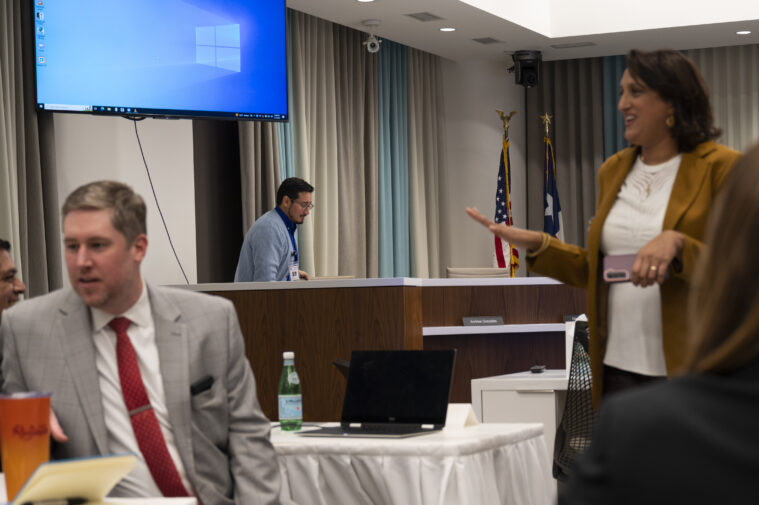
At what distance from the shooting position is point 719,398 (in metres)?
0.78

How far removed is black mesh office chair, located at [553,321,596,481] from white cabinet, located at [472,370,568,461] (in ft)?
2.28

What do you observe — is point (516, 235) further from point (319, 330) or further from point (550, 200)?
point (550, 200)

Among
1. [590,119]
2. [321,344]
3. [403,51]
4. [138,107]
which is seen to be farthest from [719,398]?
[590,119]

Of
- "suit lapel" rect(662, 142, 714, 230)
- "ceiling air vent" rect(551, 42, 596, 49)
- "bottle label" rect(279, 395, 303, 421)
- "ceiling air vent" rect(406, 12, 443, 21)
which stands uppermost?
"ceiling air vent" rect(406, 12, 443, 21)

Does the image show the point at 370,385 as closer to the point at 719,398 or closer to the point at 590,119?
the point at 719,398

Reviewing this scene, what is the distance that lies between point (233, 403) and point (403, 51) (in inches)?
298

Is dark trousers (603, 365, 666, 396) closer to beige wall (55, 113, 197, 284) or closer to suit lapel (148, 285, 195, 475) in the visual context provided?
suit lapel (148, 285, 195, 475)

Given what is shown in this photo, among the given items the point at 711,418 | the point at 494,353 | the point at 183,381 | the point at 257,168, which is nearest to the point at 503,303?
the point at 494,353

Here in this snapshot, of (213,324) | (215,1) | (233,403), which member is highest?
(215,1)

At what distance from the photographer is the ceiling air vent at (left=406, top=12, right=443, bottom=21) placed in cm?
828

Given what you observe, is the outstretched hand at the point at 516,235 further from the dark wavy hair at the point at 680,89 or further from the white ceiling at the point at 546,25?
the white ceiling at the point at 546,25

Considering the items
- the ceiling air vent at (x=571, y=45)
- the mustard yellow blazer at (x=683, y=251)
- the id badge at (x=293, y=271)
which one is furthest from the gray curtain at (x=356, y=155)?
the mustard yellow blazer at (x=683, y=251)

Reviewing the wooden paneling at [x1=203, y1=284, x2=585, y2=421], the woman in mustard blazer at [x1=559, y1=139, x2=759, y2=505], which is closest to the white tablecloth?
the woman in mustard blazer at [x1=559, y1=139, x2=759, y2=505]

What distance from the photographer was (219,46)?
18.4 feet
